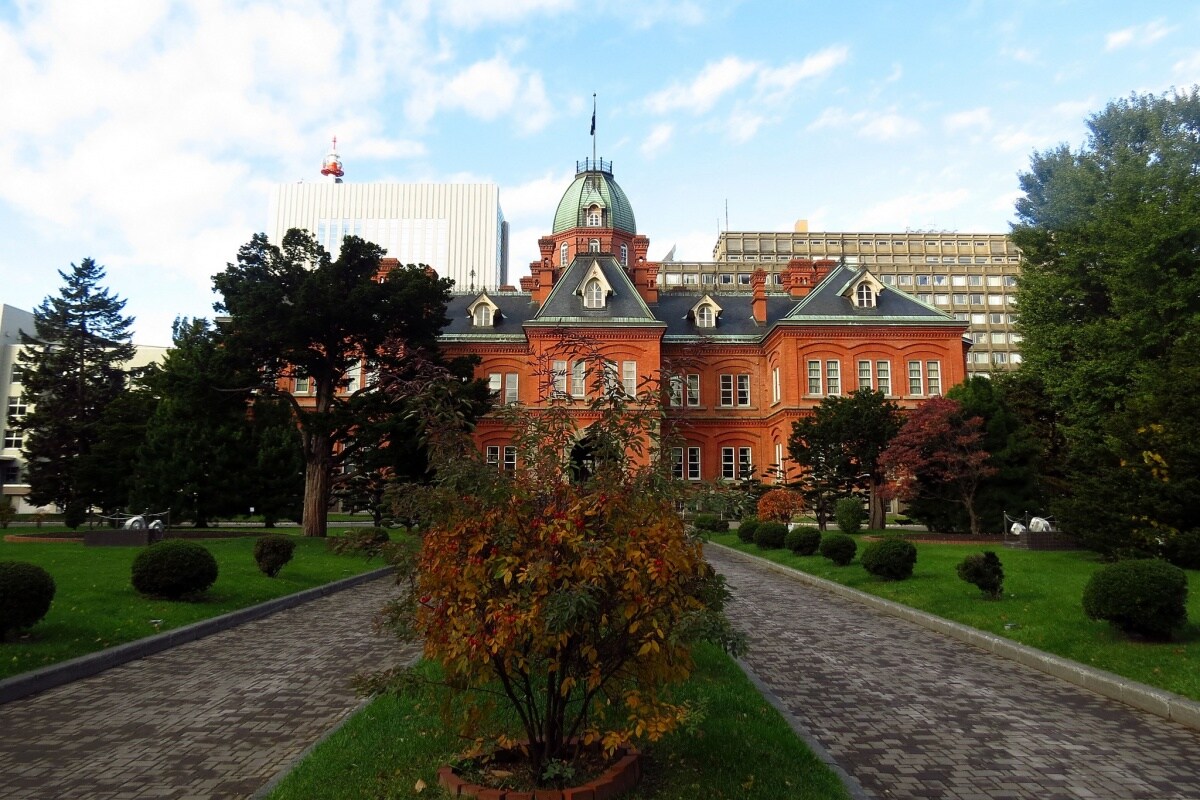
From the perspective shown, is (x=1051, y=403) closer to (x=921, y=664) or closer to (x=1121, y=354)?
(x=1121, y=354)

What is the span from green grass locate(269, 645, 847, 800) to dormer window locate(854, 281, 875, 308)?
4035cm

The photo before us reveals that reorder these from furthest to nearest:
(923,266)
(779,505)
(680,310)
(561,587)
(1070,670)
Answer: (923,266) → (680,310) → (779,505) → (1070,670) → (561,587)

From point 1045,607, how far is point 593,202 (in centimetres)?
4934

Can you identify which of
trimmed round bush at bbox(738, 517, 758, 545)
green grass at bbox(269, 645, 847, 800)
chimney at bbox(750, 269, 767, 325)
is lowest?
green grass at bbox(269, 645, 847, 800)

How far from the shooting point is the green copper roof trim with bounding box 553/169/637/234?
57531mm

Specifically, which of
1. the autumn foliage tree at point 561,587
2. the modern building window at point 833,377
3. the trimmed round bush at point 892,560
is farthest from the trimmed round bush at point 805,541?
the modern building window at point 833,377

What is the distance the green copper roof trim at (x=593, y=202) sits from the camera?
5753 centimetres

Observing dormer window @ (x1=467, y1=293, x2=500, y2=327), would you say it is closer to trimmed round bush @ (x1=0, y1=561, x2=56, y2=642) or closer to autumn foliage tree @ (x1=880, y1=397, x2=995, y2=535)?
autumn foliage tree @ (x1=880, y1=397, x2=995, y2=535)

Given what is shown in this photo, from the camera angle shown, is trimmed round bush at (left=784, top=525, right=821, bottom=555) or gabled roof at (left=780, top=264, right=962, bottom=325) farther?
gabled roof at (left=780, top=264, right=962, bottom=325)

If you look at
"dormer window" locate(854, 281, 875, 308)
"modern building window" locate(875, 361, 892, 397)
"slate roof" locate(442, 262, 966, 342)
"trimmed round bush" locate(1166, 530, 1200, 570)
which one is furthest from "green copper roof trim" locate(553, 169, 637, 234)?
"trimmed round bush" locate(1166, 530, 1200, 570)

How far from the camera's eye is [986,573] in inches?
517

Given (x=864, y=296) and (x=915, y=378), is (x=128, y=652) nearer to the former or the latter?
(x=915, y=378)

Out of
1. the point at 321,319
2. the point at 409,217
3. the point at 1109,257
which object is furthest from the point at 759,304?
the point at 409,217

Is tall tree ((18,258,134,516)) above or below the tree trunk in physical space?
above
